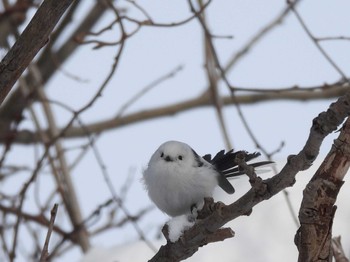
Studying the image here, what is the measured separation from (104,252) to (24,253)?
1190mm

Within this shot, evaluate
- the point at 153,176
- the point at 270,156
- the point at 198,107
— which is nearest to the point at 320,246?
the point at 153,176

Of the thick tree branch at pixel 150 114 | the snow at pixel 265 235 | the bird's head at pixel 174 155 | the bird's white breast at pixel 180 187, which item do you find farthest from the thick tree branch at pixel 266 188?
the thick tree branch at pixel 150 114

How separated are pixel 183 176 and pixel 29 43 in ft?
1.87

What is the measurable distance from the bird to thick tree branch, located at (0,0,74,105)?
1.65 feet

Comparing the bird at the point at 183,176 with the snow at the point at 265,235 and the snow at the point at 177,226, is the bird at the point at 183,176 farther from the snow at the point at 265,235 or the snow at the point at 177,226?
the snow at the point at 265,235

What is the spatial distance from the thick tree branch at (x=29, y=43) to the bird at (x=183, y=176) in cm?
50

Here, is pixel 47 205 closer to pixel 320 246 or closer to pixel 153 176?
pixel 153 176

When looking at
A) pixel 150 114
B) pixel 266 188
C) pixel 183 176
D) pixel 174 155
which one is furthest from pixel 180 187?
pixel 150 114

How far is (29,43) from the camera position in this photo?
1.26m

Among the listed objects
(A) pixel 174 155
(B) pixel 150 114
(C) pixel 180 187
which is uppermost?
(B) pixel 150 114

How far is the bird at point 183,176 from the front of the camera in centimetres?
162

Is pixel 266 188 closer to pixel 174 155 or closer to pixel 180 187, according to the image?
pixel 180 187

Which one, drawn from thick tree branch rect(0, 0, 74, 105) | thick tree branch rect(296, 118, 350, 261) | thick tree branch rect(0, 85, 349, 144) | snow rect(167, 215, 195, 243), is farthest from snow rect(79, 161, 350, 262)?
thick tree branch rect(0, 85, 349, 144)

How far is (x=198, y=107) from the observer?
4309 mm
